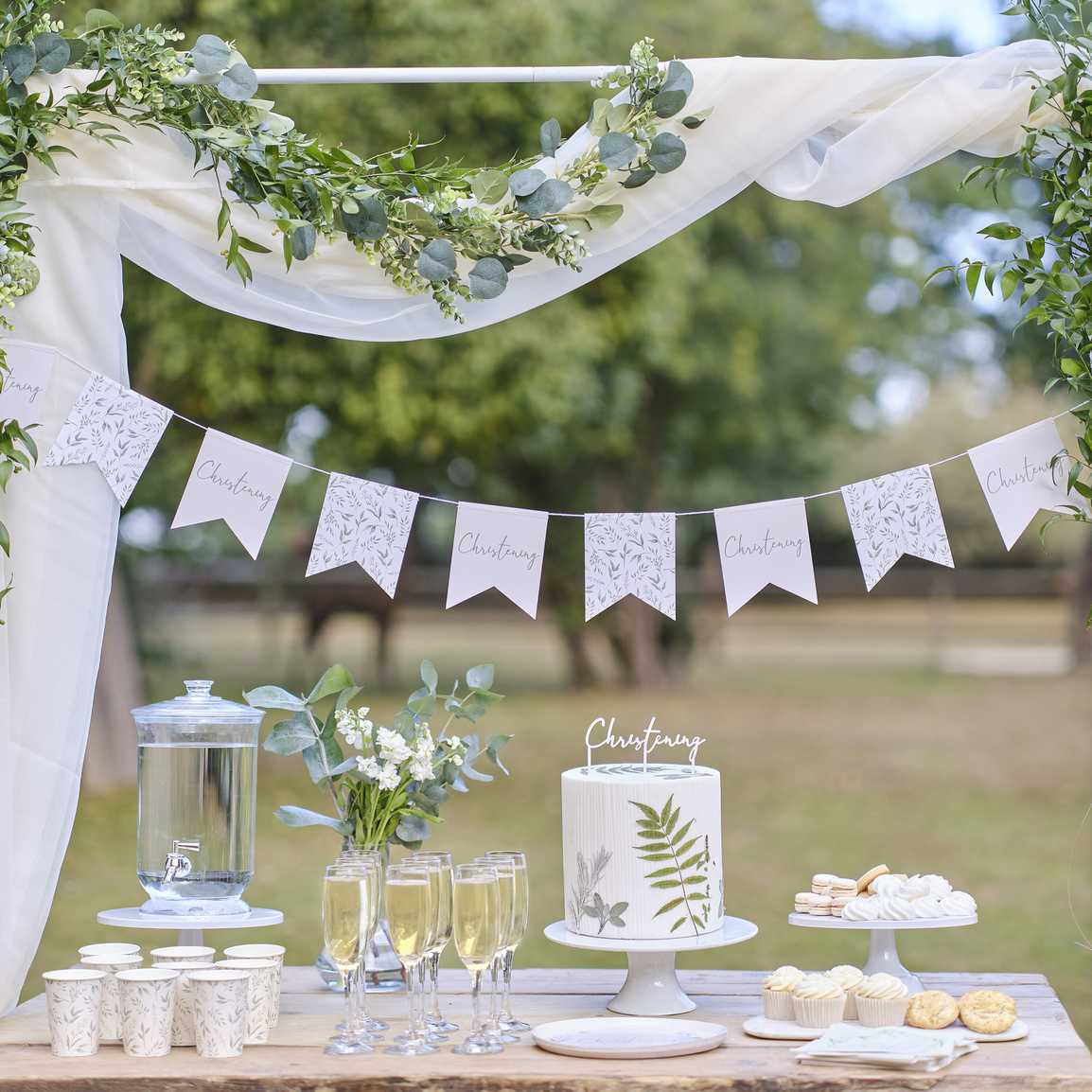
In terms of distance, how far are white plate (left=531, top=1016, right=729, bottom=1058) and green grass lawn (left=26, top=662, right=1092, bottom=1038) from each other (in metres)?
2.57

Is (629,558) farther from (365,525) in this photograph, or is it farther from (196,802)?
(196,802)

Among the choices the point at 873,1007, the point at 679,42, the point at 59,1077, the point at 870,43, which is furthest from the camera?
the point at 870,43

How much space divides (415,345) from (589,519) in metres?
4.37

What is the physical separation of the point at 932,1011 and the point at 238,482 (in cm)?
126

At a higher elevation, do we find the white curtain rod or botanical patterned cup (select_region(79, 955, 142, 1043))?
the white curtain rod

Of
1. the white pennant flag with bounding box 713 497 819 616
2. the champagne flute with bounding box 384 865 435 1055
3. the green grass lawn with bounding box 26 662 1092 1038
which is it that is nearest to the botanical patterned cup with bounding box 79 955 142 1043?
the champagne flute with bounding box 384 865 435 1055

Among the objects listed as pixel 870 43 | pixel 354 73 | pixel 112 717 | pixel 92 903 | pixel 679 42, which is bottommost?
pixel 92 903

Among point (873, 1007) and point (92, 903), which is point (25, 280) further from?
point (92, 903)

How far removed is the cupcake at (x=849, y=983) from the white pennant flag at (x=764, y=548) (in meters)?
0.57

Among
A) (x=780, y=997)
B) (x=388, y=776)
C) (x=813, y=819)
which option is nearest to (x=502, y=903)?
(x=388, y=776)

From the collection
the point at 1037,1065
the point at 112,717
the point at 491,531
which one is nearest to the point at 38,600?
the point at 491,531

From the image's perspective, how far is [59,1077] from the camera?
1.65 meters

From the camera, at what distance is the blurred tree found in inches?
245

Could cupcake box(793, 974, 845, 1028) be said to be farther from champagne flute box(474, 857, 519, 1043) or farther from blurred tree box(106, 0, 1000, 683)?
blurred tree box(106, 0, 1000, 683)
